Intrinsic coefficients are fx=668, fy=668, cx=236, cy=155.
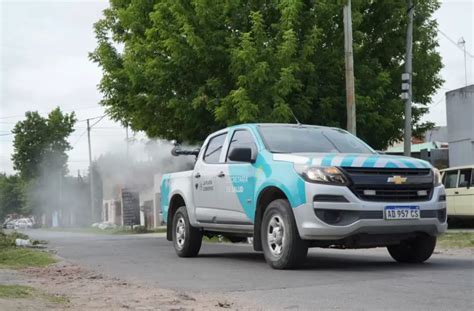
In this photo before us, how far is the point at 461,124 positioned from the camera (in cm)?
2277

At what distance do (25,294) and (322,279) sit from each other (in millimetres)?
3128

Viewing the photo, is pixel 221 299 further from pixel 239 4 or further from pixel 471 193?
pixel 471 193

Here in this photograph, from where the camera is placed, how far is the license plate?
7.73m

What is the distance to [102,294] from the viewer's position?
673 centimetres

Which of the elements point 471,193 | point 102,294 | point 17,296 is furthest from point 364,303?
point 471,193

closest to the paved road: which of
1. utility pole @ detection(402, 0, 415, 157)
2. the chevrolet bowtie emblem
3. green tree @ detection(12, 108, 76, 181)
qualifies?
the chevrolet bowtie emblem

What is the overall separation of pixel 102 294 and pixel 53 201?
264 ft

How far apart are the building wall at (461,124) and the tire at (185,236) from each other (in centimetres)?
1438

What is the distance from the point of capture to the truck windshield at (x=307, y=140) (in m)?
8.90

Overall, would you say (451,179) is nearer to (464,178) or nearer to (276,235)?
Answer: (464,178)

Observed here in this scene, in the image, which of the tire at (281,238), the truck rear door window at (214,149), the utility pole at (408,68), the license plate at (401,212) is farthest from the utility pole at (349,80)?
the license plate at (401,212)

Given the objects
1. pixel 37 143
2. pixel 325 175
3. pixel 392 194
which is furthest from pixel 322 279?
pixel 37 143

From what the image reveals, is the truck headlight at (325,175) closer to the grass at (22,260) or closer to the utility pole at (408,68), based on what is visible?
the grass at (22,260)

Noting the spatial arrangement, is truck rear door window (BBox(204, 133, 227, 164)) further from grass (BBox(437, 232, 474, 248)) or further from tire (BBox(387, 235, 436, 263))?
grass (BBox(437, 232, 474, 248))
